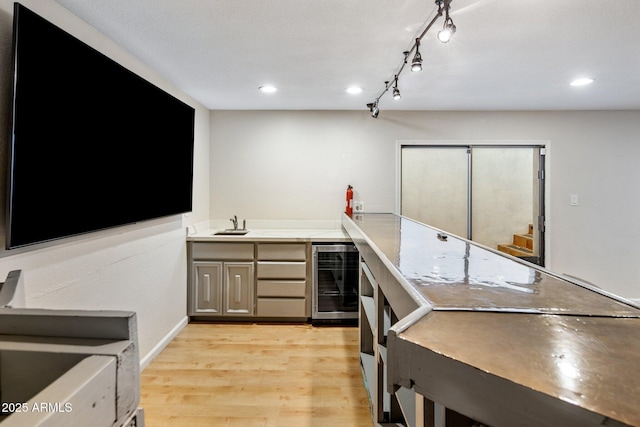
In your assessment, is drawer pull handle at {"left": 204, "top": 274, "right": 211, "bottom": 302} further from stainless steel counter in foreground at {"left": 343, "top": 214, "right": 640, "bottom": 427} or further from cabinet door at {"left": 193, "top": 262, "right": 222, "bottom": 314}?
stainless steel counter in foreground at {"left": 343, "top": 214, "right": 640, "bottom": 427}

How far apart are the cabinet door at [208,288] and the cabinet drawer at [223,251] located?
0.08m

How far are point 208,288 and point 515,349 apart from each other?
3.16 meters

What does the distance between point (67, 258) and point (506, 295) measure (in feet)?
6.77

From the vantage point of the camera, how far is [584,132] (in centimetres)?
367

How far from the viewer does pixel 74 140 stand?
159 cm

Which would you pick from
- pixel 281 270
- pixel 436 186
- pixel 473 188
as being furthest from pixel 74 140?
pixel 473 188

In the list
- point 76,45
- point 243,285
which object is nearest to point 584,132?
point 243,285

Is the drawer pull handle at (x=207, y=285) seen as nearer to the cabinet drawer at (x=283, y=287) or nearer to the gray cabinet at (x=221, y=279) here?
the gray cabinet at (x=221, y=279)

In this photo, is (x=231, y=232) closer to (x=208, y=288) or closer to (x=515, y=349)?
(x=208, y=288)

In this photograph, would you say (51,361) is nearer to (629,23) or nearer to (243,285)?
(243,285)

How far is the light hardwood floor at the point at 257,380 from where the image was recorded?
1.91m

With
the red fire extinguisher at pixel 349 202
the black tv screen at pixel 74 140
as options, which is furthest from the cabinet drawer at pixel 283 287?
the black tv screen at pixel 74 140

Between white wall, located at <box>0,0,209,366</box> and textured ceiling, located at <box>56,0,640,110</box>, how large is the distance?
17 cm

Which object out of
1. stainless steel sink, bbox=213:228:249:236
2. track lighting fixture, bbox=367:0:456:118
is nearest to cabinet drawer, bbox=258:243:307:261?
stainless steel sink, bbox=213:228:249:236
